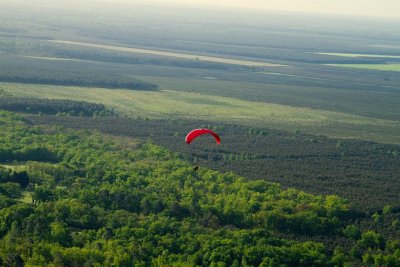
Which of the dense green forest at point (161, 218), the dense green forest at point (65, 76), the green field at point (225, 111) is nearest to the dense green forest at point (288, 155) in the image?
the dense green forest at point (161, 218)

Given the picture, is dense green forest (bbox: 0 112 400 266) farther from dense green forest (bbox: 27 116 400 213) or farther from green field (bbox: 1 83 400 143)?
green field (bbox: 1 83 400 143)

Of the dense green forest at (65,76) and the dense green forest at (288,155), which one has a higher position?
the dense green forest at (65,76)

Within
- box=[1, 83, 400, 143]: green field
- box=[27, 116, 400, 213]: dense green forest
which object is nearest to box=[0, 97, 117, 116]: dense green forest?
Answer: box=[1, 83, 400, 143]: green field

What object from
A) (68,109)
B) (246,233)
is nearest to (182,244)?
(246,233)

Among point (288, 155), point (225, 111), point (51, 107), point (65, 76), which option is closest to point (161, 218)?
point (288, 155)

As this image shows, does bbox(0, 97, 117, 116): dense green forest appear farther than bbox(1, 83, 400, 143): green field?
No

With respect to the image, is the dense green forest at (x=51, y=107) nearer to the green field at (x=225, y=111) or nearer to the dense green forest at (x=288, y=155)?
the green field at (x=225, y=111)
